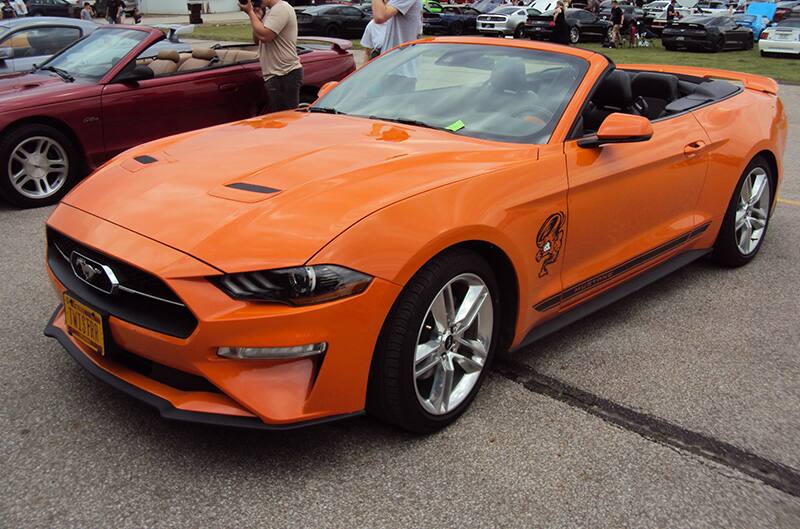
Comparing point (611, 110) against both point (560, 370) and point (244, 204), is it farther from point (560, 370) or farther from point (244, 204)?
point (244, 204)

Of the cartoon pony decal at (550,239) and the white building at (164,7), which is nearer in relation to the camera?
the cartoon pony decal at (550,239)

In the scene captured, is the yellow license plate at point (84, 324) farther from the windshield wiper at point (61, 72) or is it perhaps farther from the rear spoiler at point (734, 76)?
the windshield wiper at point (61, 72)

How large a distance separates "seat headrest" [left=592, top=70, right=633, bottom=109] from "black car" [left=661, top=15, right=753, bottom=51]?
24898 mm

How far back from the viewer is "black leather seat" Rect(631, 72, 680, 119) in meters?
5.05

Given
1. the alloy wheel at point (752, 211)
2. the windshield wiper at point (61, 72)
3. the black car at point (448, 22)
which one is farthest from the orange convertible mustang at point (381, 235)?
the black car at point (448, 22)

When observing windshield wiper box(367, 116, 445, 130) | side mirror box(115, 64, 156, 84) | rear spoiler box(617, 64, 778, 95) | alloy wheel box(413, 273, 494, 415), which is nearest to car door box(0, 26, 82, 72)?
side mirror box(115, 64, 156, 84)

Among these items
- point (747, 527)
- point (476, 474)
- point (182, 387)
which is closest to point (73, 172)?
point (182, 387)

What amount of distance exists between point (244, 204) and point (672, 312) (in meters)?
2.71

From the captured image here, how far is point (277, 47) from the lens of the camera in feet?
23.2

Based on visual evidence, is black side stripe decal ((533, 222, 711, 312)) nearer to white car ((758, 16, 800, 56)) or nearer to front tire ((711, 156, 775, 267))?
front tire ((711, 156, 775, 267))

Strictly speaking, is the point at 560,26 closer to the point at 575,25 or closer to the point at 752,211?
the point at 752,211

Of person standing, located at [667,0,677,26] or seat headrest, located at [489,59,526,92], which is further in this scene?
person standing, located at [667,0,677,26]

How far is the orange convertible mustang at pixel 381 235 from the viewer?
98.0 inches

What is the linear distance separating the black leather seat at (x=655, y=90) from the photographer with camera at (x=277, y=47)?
133 inches
